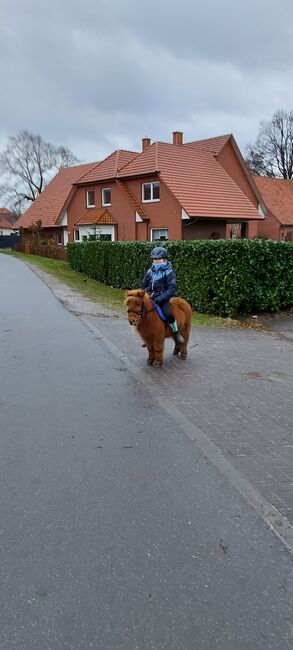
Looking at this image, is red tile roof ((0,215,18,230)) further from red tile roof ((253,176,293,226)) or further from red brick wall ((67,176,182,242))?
red brick wall ((67,176,182,242))

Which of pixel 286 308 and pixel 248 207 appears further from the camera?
pixel 248 207

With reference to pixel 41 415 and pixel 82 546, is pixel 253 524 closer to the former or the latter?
pixel 82 546

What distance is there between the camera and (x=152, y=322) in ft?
24.0

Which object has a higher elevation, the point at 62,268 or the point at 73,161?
the point at 73,161

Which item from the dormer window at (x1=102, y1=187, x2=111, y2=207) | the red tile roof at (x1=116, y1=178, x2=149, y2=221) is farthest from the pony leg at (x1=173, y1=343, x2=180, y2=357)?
the dormer window at (x1=102, y1=187, x2=111, y2=207)

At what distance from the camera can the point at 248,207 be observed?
106 ft

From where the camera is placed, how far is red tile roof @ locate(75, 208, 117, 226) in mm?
34969

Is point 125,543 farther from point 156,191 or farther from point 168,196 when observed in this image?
point 156,191

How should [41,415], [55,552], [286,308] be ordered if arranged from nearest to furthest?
[55,552] → [41,415] → [286,308]

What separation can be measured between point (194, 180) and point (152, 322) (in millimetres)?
26364

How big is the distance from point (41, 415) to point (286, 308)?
1004 cm

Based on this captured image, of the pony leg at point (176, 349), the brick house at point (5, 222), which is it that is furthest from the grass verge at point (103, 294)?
the brick house at point (5, 222)

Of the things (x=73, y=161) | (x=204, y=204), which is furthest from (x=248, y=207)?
(x=73, y=161)

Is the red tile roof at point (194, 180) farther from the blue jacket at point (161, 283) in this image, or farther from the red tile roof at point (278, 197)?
the blue jacket at point (161, 283)
